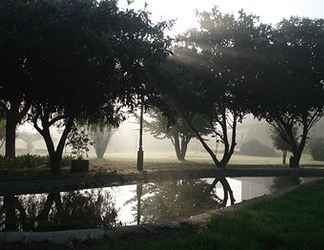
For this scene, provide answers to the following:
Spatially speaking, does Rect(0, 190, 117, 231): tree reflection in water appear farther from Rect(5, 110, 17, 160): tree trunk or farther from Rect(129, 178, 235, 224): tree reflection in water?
Rect(5, 110, 17, 160): tree trunk

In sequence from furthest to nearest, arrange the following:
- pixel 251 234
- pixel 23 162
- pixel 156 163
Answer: pixel 156 163, pixel 23 162, pixel 251 234

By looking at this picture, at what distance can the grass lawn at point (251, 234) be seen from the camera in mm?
7957

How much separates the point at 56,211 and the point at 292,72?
25.6 meters

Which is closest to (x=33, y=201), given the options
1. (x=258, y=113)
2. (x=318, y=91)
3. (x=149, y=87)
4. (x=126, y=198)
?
(x=126, y=198)

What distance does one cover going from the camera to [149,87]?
24.8 m

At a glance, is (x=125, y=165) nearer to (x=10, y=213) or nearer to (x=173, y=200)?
(x=173, y=200)

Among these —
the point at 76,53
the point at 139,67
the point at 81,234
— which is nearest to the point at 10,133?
the point at 139,67

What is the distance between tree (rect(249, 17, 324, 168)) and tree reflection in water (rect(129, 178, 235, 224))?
42.8ft

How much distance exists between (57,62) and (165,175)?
9108 millimetres

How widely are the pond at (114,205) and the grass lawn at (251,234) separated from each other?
212cm

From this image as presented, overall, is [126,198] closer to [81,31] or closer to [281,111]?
[81,31]

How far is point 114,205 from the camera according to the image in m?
14.6

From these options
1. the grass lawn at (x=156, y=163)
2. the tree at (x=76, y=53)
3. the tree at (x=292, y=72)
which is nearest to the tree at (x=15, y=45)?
the tree at (x=76, y=53)

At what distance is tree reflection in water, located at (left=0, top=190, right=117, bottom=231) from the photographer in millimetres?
11008
